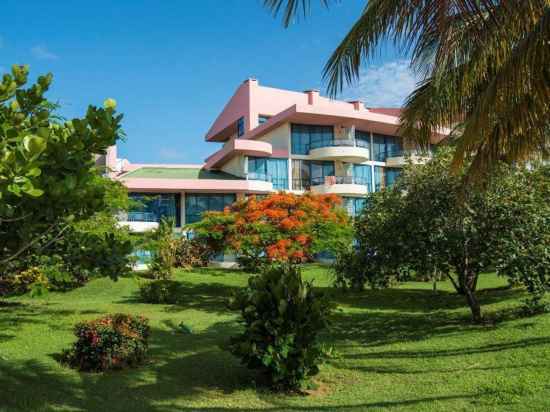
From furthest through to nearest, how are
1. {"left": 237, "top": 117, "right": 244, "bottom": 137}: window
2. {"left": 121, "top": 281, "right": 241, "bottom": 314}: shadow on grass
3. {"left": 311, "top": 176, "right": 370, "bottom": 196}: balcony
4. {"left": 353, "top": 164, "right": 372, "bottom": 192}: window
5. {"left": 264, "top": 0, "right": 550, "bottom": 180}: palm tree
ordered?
{"left": 237, "top": 117, "right": 244, "bottom": 137}: window → {"left": 353, "top": 164, "right": 372, "bottom": 192}: window → {"left": 311, "top": 176, "right": 370, "bottom": 196}: balcony → {"left": 121, "top": 281, "right": 241, "bottom": 314}: shadow on grass → {"left": 264, "top": 0, "right": 550, "bottom": 180}: palm tree

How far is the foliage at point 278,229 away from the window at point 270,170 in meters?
15.4

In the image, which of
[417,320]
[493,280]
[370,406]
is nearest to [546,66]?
[370,406]

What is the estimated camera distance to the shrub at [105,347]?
891cm

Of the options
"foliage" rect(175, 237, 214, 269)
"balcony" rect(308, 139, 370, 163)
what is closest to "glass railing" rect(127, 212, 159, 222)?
"foliage" rect(175, 237, 214, 269)

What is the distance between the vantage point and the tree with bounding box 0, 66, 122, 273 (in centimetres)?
336

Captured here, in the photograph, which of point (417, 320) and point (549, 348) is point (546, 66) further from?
point (417, 320)

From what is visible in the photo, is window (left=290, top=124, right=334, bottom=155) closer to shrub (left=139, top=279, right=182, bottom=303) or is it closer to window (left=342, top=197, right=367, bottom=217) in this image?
window (left=342, top=197, right=367, bottom=217)

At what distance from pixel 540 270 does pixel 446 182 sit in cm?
257

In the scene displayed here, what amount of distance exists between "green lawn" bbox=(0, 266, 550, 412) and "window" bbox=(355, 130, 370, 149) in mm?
21319

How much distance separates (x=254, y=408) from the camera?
734 cm

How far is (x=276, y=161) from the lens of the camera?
35.1 metres

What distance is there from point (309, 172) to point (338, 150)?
8.16 feet

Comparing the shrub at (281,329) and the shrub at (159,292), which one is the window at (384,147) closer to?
the shrub at (159,292)

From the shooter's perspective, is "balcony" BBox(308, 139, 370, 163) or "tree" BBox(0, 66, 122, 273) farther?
"balcony" BBox(308, 139, 370, 163)
